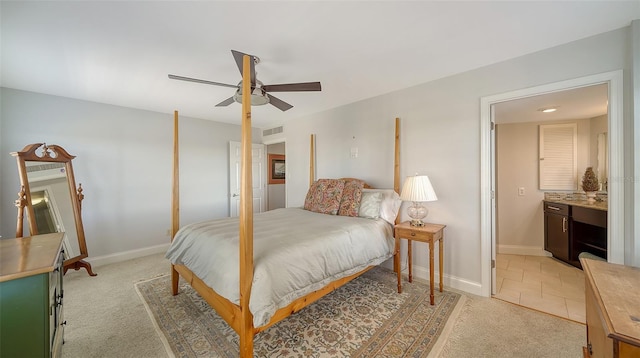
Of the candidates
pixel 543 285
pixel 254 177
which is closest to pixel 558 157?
pixel 543 285

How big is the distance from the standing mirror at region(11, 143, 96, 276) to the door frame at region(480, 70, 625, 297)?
178 inches

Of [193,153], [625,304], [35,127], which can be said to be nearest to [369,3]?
[625,304]

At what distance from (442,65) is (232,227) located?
9.02 ft

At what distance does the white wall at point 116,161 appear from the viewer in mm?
2918

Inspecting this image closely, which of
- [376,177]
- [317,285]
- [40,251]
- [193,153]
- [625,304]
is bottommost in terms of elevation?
[317,285]

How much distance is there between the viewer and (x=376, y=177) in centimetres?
334

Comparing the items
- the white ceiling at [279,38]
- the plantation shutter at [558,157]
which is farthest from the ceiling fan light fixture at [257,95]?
the plantation shutter at [558,157]

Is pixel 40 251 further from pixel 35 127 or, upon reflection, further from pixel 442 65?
pixel 442 65

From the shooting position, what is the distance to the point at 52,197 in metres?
2.81

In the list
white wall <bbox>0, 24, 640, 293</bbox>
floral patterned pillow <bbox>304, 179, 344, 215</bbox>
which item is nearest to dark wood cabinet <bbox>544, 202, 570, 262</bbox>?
white wall <bbox>0, 24, 640, 293</bbox>

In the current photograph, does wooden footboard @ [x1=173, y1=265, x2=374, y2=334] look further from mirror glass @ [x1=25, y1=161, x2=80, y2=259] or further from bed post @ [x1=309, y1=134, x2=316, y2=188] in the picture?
bed post @ [x1=309, y1=134, x2=316, y2=188]

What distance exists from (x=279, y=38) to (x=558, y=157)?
14.6ft

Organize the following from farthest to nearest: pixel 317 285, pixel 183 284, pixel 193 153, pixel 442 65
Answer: pixel 193 153 < pixel 183 284 < pixel 442 65 < pixel 317 285

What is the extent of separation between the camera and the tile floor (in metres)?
2.21
